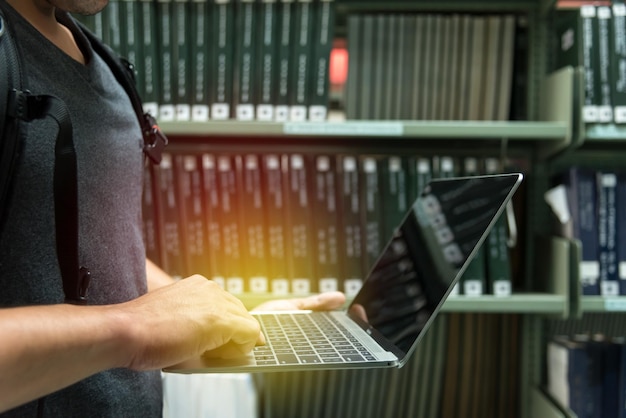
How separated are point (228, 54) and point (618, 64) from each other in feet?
3.18

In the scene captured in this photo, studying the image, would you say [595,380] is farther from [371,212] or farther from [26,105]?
[26,105]

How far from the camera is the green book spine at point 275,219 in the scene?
139cm

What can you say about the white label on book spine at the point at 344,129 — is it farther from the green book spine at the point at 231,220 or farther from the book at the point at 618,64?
the book at the point at 618,64

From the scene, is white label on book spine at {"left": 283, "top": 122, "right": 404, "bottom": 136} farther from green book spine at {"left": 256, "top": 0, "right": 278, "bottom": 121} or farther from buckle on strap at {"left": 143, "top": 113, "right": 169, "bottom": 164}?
buckle on strap at {"left": 143, "top": 113, "right": 169, "bottom": 164}

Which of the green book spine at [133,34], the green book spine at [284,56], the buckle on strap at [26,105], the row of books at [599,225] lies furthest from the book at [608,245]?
the buckle on strap at [26,105]

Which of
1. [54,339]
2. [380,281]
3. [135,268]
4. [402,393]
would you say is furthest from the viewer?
[402,393]

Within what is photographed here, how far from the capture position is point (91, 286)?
667 millimetres

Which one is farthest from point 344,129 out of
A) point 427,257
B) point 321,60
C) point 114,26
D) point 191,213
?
point 114,26

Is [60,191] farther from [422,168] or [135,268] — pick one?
[422,168]

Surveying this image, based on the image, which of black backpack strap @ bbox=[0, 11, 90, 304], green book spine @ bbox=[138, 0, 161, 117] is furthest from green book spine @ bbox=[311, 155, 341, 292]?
black backpack strap @ bbox=[0, 11, 90, 304]

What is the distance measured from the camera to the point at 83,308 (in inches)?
19.2

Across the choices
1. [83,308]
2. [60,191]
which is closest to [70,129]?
[60,191]

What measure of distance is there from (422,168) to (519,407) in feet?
2.43

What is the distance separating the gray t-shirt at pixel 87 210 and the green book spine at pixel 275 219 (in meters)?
0.58
